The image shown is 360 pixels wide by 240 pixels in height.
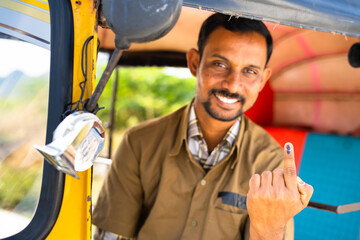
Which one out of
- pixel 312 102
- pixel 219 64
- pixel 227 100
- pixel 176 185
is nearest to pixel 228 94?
pixel 227 100

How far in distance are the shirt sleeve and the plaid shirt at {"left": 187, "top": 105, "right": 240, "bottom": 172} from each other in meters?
0.33

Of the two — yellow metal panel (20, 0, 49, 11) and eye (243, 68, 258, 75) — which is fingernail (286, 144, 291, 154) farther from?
yellow metal panel (20, 0, 49, 11)

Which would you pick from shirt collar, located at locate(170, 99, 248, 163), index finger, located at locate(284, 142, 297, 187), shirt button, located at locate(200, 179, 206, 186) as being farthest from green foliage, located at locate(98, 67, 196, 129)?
index finger, located at locate(284, 142, 297, 187)

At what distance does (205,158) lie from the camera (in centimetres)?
205

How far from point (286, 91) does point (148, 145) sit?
180cm

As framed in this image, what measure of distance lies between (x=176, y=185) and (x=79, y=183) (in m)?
0.81

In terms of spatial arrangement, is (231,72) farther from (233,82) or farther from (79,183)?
(79,183)

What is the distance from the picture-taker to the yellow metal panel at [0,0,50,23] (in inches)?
45.9

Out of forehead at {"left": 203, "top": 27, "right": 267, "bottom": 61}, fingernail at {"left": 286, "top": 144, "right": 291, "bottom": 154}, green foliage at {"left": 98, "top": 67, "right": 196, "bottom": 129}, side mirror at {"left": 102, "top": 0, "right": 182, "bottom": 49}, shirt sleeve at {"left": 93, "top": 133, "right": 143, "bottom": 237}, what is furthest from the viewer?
green foliage at {"left": 98, "top": 67, "right": 196, "bottom": 129}

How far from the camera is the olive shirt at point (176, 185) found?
186 centimetres

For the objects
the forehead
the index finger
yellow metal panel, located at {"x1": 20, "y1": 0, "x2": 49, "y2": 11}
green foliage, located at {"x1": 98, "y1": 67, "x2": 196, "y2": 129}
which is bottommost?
green foliage, located at {"x1": 98, "y1": 67, "x2": 196, "y2": 129}

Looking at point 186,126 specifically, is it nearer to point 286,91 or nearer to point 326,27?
point 326,27

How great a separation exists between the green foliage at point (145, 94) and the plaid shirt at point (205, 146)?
7202 millimetres

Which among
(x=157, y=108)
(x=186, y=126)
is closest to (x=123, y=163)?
(x=186, y=126)
